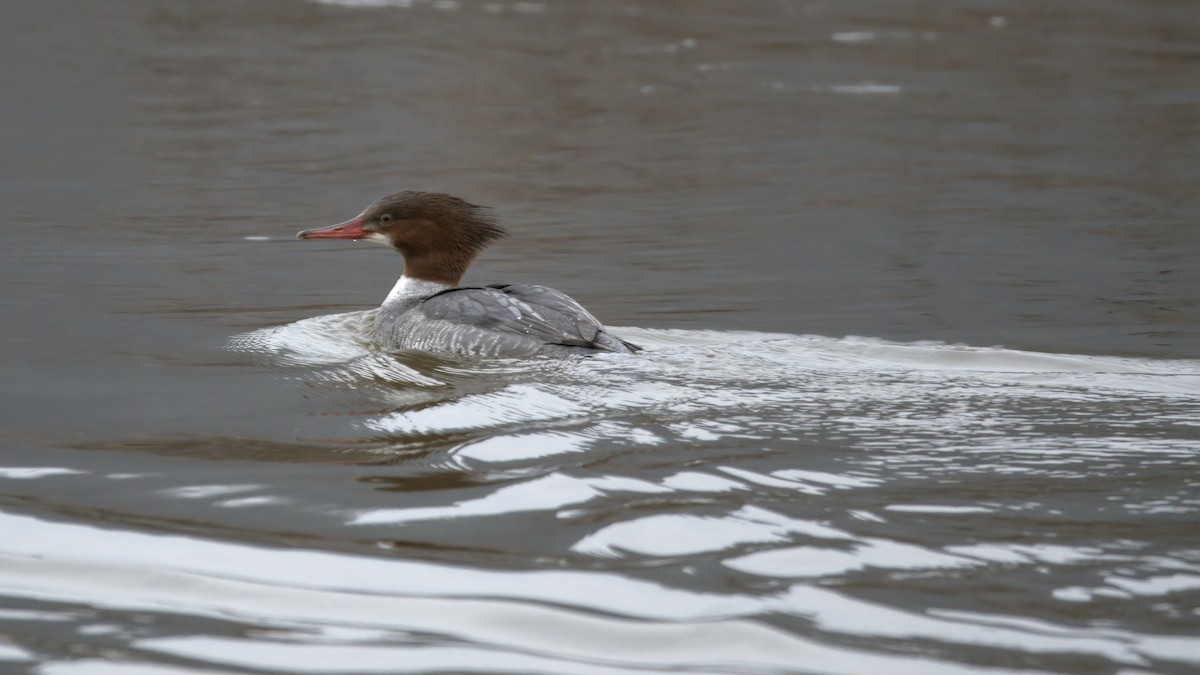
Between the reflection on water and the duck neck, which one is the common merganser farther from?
the reflection on water

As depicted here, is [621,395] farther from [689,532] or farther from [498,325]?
[689,532]

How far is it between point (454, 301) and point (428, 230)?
2.96 ft

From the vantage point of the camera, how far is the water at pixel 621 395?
13.1ft

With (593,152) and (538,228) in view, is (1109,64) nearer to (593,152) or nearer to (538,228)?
→ (593,152)

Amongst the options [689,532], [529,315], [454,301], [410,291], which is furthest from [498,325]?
[689,532]

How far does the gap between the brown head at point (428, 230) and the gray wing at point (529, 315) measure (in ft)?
2.52

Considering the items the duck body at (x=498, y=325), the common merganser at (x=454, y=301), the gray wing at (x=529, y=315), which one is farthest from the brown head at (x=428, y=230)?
the gray wing at (x=529, y=315)

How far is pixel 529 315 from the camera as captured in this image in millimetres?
7207

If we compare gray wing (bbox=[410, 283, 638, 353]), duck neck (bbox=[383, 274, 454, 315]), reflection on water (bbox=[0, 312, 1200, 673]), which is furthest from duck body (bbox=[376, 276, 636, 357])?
reflection on water (bbox=[0, 312, 1200, 673])

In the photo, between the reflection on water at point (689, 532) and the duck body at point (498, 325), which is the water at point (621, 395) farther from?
the duck body at point (498, 325)

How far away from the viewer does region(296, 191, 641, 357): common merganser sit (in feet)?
23.3

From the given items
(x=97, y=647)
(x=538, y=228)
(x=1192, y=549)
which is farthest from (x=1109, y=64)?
(x=97, y=647)

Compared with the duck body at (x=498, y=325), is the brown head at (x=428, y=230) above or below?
above

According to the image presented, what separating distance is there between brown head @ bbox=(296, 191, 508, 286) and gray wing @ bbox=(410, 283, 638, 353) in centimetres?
77
